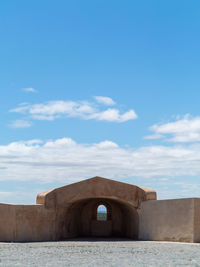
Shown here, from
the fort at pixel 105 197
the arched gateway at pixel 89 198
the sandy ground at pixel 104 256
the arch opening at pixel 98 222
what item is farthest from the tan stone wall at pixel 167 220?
the arch opening at pixel 98 222

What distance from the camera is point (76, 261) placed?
48.3ft

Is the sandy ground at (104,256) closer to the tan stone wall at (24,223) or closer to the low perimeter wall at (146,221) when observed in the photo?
the low perimeter wall at (146,221)

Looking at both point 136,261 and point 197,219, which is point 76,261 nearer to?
point 136,261

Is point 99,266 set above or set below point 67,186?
below

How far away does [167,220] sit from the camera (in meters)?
21.7

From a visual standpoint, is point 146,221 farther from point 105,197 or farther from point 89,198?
point 89,198

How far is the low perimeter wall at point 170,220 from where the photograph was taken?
2039 centimetres

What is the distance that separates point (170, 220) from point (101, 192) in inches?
174

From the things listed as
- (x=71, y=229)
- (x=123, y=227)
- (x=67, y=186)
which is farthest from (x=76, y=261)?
(x=123, y=227)

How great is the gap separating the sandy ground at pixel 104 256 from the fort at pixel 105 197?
A: 4.88 ft

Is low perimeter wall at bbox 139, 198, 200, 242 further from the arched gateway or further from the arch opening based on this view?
the arch opening

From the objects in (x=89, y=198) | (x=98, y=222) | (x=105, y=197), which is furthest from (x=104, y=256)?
(x=98, y=222)

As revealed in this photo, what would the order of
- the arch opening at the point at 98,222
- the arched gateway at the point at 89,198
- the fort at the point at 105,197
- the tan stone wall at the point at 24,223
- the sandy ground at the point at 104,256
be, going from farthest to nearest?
the arch opening at the point at 98,222
the arched gateway at the point at 89,198
the tan stone wall at the point at 24,223
the fort at the point at 105,197
the sandy ground at the point at 104,256

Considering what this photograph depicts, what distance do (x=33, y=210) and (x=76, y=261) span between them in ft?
29.3
